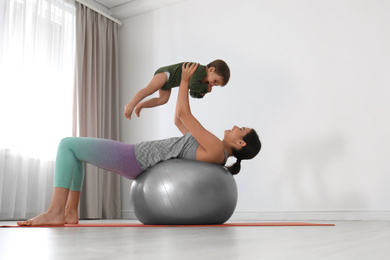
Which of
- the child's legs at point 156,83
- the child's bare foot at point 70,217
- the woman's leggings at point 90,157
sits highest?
the child's legs at point 156,83

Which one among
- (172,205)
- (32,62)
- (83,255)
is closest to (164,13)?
(32,62)

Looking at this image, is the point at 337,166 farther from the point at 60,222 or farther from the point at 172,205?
the point at 60,222

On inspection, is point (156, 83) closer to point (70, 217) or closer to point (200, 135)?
point (200, 135)

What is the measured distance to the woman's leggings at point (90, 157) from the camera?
2.29m

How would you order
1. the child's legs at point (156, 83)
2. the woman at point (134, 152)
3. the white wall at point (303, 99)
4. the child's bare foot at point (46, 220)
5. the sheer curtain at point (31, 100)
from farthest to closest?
the sheer curtain at point (31, 100) → the white wall at point (303, 99) → the child's legs at point (156, 83) → the woman at point (134, 152) → the child's bare foot at point (46, 220)

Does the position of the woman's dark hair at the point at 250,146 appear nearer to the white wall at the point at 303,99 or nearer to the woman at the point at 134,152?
the woman at the point at 134,152

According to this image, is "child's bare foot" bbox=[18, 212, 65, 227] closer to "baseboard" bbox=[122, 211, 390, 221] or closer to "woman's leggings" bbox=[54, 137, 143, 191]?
"woman's leggings" bbox=[54, 137, 143, 191]

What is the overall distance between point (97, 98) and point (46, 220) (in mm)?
2660

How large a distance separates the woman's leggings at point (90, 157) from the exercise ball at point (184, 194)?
0.16 metres

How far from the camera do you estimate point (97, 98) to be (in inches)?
183

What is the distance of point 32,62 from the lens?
13.0 feet

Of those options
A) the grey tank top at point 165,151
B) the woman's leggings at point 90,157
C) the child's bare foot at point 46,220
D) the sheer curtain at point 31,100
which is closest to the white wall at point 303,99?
the sheer curtain at point 31,100

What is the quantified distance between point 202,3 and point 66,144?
2.88 m

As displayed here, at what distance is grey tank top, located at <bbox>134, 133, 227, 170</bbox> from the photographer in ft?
7.75
